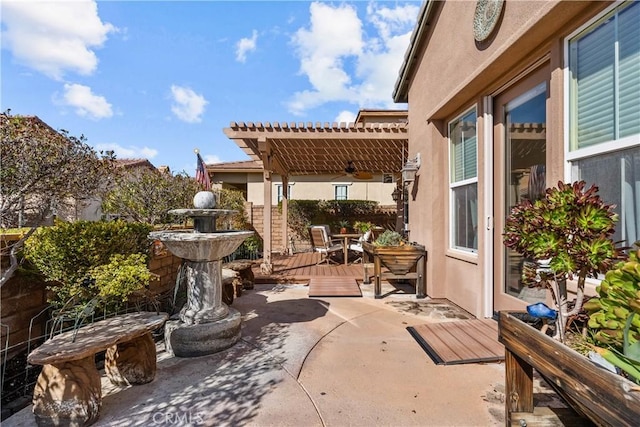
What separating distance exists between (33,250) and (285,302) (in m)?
3.19

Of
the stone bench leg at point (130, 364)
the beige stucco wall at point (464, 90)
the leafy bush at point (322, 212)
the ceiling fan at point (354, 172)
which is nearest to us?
the stone bench leg at point (130, 364)

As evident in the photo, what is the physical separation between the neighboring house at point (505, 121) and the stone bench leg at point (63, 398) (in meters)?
3.71

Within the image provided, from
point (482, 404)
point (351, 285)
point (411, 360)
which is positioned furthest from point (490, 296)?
point (351, 285)

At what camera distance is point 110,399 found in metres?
2.20

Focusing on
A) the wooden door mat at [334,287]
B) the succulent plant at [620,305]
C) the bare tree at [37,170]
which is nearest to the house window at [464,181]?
the wooden door mat at [334,287]

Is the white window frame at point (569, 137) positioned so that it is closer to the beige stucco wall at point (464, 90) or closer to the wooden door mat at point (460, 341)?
the beige stucco wall at point (464, 90)

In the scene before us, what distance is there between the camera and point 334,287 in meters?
5.48

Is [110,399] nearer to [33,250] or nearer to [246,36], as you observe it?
[33,250]

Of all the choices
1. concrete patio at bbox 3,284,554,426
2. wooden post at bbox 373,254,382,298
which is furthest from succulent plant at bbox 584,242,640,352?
wooden post at bbox 373,254,382,298

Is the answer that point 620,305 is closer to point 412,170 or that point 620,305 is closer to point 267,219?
Result: point 412,170

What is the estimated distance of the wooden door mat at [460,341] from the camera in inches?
106

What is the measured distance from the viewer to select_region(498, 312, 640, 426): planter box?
1000 mm

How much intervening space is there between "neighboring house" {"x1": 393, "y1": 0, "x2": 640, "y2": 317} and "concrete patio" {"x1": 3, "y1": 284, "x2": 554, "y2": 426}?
4.49 ft

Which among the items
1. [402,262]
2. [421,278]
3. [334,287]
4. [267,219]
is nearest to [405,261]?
[402,262]
